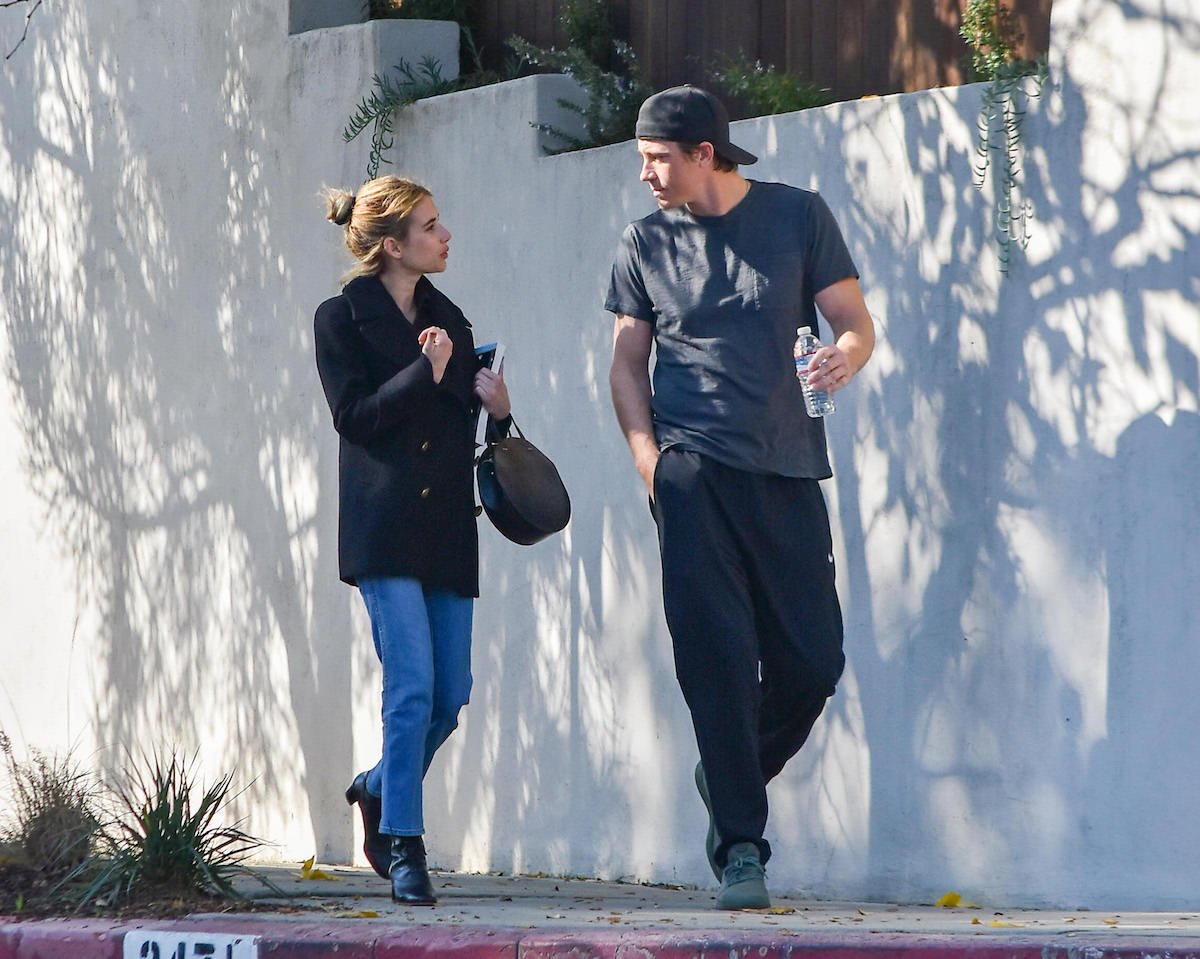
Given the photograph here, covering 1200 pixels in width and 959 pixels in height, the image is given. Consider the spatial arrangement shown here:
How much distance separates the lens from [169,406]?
8320 millimetres

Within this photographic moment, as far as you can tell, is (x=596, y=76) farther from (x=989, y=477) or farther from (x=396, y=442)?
(x=989, y=477)

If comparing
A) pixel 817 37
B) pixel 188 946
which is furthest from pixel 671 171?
pixel 188 946

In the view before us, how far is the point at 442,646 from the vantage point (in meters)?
5.14

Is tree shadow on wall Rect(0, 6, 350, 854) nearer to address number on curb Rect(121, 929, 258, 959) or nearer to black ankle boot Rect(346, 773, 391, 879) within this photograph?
black ankle boot Rect(346, 773, 391, 879)

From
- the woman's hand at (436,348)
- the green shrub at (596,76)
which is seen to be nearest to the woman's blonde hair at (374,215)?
the woman's hand at (436,348)

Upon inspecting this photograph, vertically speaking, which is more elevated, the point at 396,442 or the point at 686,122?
the point at 686,122

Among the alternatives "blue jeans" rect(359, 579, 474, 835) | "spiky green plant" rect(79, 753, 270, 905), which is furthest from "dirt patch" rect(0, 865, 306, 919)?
"blue jeans" rect(359, 579, 474, 835)

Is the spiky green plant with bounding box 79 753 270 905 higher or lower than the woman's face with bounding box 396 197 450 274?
lower

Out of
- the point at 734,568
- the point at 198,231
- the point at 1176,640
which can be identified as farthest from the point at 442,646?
the point at 198,231

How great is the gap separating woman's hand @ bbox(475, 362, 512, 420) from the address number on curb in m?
1.52

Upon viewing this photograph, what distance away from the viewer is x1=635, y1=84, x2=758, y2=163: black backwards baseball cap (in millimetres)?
4812

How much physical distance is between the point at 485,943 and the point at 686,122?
2066 millimetres

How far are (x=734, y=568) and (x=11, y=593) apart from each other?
6073 millimetres

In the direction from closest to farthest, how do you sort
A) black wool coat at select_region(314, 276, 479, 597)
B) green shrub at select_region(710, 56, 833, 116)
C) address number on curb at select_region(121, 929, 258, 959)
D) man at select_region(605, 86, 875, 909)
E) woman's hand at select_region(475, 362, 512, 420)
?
address number on curb at select_region(121, 929, 258, 959), man at select_region(605, 86, 875, 909), black wool coat at select_region(314, 276, 479, 597), woman's hand at select_region(475, 362, 512, 420), green shrub at select_region(710, 56, 833, 116)
